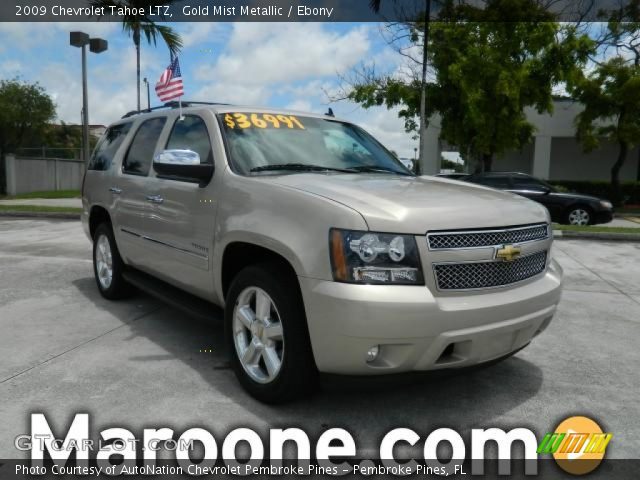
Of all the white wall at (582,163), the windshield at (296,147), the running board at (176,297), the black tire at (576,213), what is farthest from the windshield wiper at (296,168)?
the white wall at (582,163)

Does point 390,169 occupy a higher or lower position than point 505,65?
lower

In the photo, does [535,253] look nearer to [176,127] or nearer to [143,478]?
[143,478]

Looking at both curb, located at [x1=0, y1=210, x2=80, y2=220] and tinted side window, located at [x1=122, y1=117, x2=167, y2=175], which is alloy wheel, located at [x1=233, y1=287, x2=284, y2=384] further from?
curb, located at [x1=0, y1=210, x2=80, y2=220]

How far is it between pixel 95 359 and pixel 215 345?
88cm

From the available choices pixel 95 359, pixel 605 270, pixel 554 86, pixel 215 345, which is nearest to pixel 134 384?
pixel 95 359

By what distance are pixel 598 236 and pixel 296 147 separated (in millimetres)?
9392

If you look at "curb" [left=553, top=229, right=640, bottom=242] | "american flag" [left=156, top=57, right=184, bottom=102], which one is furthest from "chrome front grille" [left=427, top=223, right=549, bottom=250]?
"curb" [left=553, top=229, right=640, bottom=242]

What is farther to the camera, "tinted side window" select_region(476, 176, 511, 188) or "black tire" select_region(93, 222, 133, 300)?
"tinted side window" select_region(476, 176, 511, 188)

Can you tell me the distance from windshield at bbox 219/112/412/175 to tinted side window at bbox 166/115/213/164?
18 centimetres

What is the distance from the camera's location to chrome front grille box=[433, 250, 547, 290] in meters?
2.90

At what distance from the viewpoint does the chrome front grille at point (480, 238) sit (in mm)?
2893

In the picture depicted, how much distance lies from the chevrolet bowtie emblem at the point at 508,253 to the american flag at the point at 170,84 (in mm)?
4658

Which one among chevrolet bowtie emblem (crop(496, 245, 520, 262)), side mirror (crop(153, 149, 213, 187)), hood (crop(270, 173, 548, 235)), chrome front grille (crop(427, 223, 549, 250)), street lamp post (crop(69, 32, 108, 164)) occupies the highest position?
street lamp post (crop(69, 32, 108, 164))

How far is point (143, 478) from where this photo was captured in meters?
2.62
